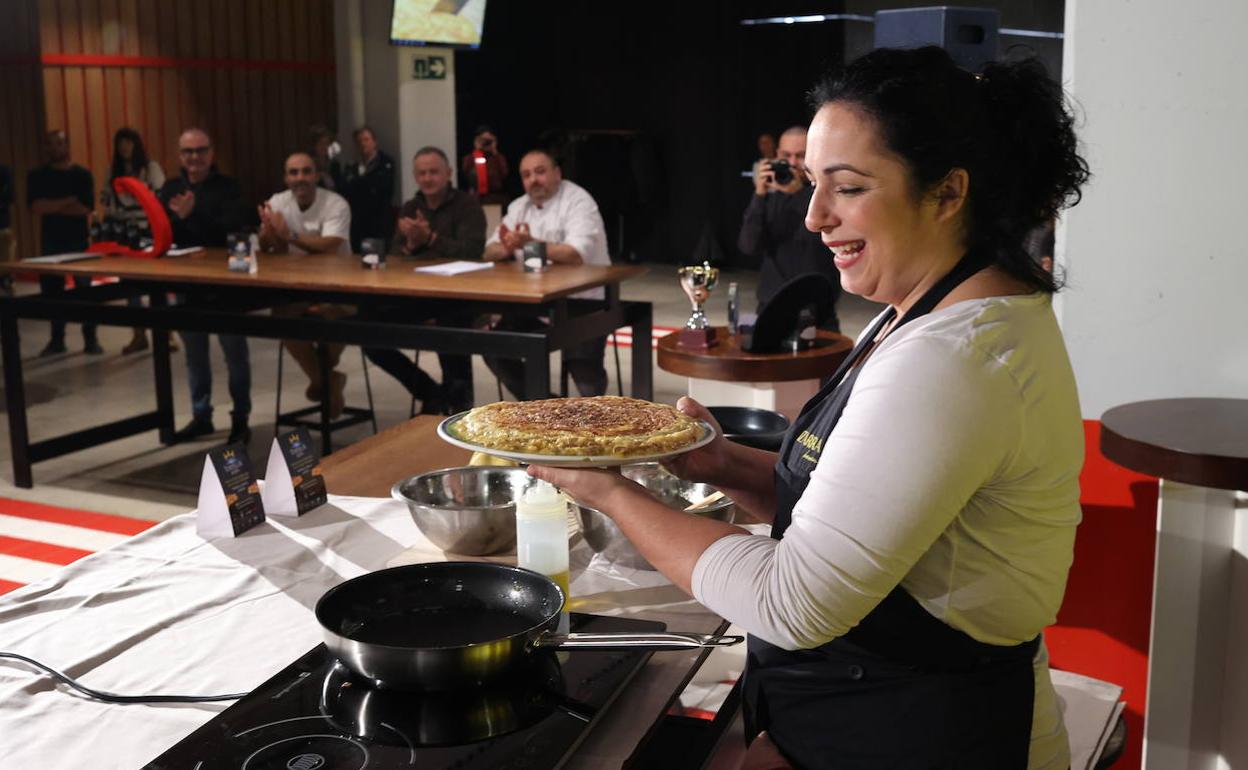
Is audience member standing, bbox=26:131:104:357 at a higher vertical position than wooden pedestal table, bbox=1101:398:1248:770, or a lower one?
higher

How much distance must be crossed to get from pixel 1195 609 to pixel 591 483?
1.56 metres

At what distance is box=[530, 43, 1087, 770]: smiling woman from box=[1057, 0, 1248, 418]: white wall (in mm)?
1579

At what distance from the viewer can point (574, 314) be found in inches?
205

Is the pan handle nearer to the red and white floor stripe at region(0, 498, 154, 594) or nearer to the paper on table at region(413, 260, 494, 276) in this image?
the red and white floor stripe at region(0, 498, 154, 594)

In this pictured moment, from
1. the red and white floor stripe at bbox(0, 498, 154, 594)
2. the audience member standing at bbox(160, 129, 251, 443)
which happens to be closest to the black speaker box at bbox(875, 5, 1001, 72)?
the red and white floor stripe at bbox(0, 498, 154, 594)

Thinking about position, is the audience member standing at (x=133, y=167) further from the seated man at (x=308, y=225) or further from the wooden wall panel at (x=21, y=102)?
the wooden wall panel at (x=21, y=102)

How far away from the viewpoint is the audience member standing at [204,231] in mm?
5965

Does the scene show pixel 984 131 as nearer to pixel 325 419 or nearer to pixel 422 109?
pixel 325 419

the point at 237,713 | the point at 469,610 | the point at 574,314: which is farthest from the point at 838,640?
the point at 574,314

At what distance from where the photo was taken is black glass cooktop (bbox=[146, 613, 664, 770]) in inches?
43.9

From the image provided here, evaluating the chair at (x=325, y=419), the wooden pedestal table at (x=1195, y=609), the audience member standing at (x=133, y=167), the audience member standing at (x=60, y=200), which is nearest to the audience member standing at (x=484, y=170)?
the audience member standing at (x=133, y=167)

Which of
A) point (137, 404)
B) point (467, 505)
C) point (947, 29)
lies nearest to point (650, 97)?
point (137, 404)

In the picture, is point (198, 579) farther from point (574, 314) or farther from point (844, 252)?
point (574, 314)

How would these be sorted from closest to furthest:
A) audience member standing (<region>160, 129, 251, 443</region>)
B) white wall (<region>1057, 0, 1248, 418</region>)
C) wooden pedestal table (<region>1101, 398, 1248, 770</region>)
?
1. wooden pedestal table (<region>1101, 398, 1248, 770</region>)
2. white wall (<region>1057, 0, 1248, 418</region>)
3. audience member standing (<region>160, 129, 251, 443</region>)
